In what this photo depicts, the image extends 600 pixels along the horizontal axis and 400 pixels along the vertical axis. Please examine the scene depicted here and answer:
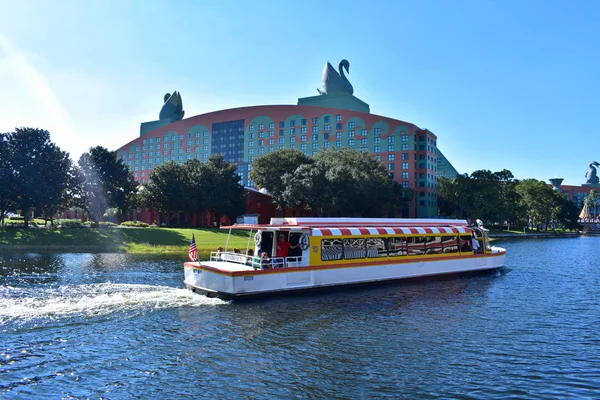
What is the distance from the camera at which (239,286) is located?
2327cm

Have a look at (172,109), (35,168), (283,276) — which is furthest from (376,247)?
(172,109)

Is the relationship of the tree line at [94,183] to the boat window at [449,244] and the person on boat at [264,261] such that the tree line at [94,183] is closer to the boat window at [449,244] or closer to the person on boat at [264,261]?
the person on boat at [264,261]

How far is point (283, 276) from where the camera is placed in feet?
81.5

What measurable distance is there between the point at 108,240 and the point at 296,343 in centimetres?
4655

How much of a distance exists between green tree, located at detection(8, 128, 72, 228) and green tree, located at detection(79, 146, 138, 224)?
5.92m

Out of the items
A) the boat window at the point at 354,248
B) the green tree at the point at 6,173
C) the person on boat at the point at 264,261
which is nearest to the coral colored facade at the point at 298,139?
the green tree at the point at 6,173

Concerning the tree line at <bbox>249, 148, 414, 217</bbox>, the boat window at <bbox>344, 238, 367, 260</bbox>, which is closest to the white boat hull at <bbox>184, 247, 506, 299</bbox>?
the boat window at <bbox>344, 238, 367, 260</bbox>

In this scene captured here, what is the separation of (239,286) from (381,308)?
7.37m

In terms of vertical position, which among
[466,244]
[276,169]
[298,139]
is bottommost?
[466,244]

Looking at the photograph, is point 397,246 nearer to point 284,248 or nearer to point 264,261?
point 284,248

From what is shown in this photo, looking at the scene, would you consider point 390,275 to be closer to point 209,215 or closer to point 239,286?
point 239,286

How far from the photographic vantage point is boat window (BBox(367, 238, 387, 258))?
1149 inches

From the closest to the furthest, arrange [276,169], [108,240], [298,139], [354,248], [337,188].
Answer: [354,248], [108,240], [337,188], [276,169], [298,139]

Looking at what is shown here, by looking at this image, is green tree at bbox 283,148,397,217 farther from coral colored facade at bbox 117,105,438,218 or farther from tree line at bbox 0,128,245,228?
coral colored facade at bbox 117,105,438,218
